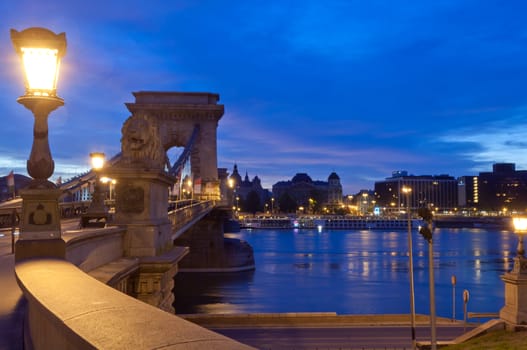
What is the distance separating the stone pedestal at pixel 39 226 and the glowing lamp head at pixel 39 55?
1.17 m

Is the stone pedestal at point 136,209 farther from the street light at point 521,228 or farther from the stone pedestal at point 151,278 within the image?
the street light at point 521,228

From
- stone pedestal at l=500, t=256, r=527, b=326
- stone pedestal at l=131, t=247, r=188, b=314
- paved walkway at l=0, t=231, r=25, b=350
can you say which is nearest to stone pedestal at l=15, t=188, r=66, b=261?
paved walkway at l=0, t=231, r=25, b=350

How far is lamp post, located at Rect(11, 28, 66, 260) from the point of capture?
6.33 m

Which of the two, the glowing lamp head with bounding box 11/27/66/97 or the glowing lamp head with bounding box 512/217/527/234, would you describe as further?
the glowing lamp head with bounding box 512/217/527/234

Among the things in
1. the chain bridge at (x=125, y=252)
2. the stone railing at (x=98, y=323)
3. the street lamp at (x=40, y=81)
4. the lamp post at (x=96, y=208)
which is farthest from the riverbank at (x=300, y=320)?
the stone railing at (x=98, y=323)

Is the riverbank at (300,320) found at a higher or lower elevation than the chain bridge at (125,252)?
lower

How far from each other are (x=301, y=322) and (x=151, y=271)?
58.7 ft

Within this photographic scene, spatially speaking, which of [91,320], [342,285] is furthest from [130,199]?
[342,285]

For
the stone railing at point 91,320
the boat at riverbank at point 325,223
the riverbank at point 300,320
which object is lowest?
the boat at riverbank at point 325,223

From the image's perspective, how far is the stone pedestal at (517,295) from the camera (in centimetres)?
1692

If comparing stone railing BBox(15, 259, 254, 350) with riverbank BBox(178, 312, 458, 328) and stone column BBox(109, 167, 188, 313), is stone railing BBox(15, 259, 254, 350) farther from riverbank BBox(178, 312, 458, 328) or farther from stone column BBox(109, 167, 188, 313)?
riverbank BBox(178, 312, 458, 328)

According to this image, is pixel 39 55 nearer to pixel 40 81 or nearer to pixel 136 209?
pixel 40 81

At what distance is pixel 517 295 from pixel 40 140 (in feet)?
50.1

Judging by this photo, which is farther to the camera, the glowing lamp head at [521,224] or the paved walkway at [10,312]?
the glowing lamp head at [521,224]
